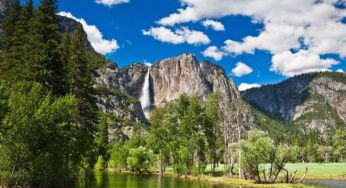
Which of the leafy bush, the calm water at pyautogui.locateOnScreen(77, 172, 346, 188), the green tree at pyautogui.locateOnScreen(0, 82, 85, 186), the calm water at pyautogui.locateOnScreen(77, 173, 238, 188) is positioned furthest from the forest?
the leafy bush

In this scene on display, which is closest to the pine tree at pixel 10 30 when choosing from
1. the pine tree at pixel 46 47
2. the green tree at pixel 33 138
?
the pine tree at pixel 46 47

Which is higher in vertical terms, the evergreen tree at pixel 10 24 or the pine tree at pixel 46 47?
the evergreen tree at pixel 10 24

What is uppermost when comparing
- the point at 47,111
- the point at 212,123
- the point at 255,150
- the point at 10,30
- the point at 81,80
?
the point at 10,30

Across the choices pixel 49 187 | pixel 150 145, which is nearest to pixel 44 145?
pixel 49 187

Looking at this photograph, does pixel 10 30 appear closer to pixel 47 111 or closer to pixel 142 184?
pixel 47 111

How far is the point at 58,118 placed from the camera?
107 ft

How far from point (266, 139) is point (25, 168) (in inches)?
1434

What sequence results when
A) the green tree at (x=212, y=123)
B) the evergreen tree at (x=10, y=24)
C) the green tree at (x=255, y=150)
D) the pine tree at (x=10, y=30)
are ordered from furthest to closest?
the green tree at (x=212, y=123), the green tree at (x=255, y=150), the evergreen tree at (x=10, y=24), the pine tree at (x=10, y=30)

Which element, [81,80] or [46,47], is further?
[81,80]

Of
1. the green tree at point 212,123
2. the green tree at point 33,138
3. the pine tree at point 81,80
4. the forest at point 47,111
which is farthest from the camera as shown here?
the green tree at point 212,123

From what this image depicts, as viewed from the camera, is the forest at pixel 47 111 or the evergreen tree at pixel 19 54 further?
the evergreen tree at pixel 19 54

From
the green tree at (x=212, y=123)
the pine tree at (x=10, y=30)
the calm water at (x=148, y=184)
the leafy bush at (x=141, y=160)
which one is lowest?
the calm water at (x=148, y=184)

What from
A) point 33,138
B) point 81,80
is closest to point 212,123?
point 81,80

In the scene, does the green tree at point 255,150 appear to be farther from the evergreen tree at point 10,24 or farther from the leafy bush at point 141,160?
the leafy bush at point 141,160
